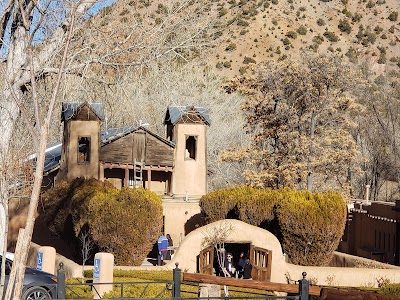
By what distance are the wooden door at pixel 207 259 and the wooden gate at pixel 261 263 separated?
1469 mm

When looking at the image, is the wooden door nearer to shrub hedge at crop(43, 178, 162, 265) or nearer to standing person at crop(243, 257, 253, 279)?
standing person at crop(243, 257, 253, 279)

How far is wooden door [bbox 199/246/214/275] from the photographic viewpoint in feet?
79.7

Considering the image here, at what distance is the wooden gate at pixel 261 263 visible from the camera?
2433 centimetres

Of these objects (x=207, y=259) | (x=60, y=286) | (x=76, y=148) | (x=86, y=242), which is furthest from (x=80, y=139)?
(x=60, y=286)

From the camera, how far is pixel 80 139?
37.1m

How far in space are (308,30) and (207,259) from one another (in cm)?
7694

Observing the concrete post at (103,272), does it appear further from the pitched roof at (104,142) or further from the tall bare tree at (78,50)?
the pitched roof at (104,142)

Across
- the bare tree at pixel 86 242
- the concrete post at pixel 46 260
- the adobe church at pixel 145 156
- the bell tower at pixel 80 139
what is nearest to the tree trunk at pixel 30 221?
the concrete post at pixel 46 260

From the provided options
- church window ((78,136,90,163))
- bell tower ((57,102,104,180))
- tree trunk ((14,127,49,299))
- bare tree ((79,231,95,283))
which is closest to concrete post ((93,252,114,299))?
bare tree ((79,231,95,283))

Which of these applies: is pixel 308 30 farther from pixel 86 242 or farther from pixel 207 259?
pixel 207 259

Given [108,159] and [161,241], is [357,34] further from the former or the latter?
[161,241]

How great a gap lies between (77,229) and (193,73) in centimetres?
3610

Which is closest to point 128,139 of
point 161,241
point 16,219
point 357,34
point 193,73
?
point 16,219

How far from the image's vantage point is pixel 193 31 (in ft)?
56.5
